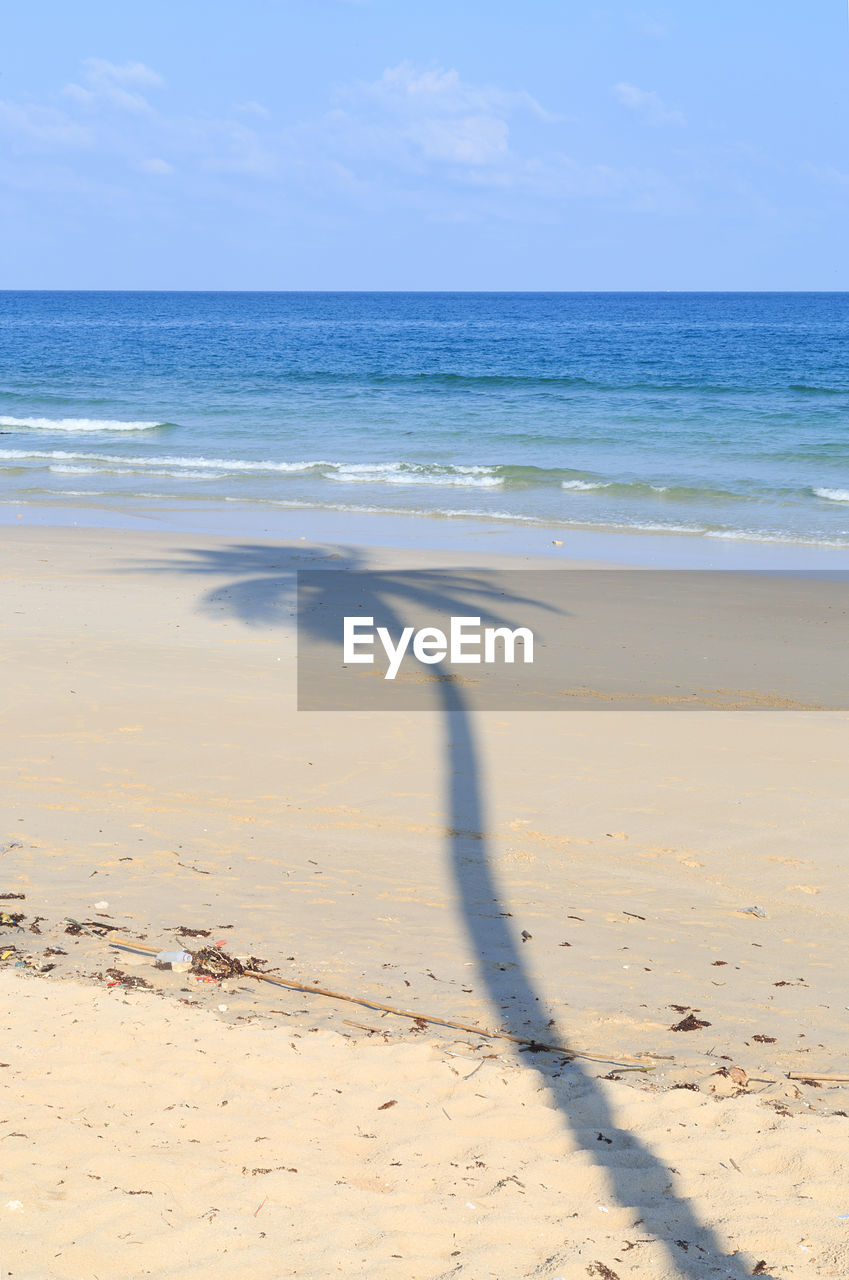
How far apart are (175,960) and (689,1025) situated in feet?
6.80

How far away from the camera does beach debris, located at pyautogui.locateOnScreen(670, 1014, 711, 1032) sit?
424 centimetres

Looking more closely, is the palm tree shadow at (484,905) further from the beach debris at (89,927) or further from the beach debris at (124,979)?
the beach debris at (89,927)

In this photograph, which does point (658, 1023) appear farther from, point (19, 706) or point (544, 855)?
point (19, 706)

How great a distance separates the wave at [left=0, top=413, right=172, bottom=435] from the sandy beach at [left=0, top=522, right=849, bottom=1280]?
2242 cm

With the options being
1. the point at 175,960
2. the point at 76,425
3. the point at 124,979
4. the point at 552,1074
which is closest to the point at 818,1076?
the point at 552,1074

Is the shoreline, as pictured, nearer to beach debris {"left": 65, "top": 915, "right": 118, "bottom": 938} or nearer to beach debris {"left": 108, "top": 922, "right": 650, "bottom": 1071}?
beach debris {"left": 65, "top": 915, "right": 118, "bottom": 938}

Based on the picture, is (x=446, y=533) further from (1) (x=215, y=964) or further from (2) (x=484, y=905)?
(1) (x=215, y=964)

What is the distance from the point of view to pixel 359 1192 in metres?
3.15

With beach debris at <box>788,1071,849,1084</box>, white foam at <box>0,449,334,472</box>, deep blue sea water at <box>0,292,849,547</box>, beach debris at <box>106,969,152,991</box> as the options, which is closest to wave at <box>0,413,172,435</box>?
deep blue sea water at <box>0,292,849,547</box>

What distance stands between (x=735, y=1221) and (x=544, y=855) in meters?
2.86

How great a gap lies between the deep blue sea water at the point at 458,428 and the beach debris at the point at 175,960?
13.2 metres

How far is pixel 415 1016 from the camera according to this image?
14.0 feet

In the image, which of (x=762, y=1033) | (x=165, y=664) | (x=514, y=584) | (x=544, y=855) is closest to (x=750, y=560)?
(x=514, y=584)

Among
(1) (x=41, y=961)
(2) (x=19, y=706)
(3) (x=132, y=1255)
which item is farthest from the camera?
(2) (x=19, y=706)
